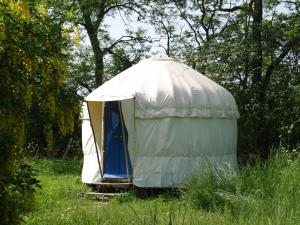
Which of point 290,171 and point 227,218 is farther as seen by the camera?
point 290,171

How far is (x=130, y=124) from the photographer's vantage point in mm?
9875

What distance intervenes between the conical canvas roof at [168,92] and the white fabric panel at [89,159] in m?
0.95

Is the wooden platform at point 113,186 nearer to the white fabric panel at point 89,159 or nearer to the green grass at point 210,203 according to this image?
the white fabric panel at point 89,159

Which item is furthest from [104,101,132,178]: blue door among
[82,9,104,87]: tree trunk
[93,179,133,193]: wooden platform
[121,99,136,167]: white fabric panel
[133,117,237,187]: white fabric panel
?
[82,9,104,87]: tree trunk

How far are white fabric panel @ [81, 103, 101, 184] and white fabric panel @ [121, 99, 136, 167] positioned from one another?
3.01 feet

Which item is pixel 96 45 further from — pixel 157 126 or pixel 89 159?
pixel 157 126

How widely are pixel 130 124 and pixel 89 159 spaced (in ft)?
5.25

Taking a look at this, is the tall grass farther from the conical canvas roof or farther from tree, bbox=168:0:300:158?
tree, bbox=168:0:300:158

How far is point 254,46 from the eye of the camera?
13578mm

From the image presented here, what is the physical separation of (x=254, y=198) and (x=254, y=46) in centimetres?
765

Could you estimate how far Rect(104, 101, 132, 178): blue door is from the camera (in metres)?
10.5

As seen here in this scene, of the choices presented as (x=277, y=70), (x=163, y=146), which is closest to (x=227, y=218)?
(x=163, y=146)

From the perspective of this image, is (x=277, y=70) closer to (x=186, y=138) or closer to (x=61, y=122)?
(x=186, y=138)

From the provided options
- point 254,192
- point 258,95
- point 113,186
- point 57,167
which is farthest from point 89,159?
point 258,95
